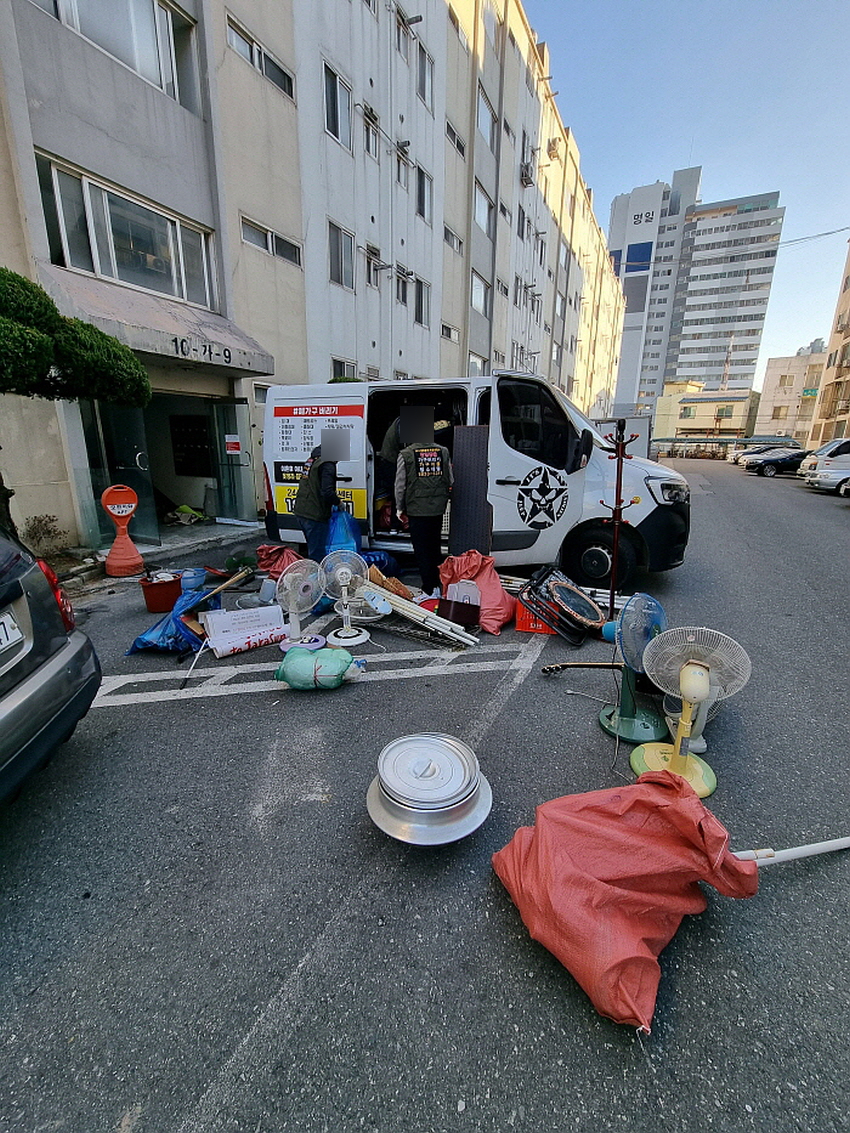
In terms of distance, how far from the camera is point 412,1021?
151cm

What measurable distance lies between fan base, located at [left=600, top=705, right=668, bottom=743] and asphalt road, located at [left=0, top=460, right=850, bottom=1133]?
0.08 m

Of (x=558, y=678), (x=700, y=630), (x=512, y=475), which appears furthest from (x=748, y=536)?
(x=700, y=630)

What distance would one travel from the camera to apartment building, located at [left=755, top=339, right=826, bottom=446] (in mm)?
61062

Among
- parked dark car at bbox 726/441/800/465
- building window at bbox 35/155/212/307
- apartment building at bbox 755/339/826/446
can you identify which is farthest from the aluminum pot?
apartment building at bbox 755/339/826/446

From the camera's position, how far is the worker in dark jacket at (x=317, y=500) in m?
5.23

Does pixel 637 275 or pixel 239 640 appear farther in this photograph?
pixel 637 275

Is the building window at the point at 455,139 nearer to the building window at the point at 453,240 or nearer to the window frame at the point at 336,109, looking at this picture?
the building window at the point at 453,240

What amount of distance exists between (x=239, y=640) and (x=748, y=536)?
9.36 meters

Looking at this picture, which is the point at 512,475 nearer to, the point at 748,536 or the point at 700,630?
the point at 700,630

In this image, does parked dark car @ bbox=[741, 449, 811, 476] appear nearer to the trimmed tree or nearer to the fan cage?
the fan cage

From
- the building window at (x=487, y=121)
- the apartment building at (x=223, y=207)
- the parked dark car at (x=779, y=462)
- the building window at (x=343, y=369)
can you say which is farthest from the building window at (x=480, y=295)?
the parked dark car at (x=779, y=462)

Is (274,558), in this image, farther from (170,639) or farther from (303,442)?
(170,639)

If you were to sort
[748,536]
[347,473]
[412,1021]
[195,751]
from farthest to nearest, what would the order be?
[748,536], [347,473], [195,751], [412,1021]

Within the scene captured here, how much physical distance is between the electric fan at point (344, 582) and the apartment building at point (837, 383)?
138 feet
